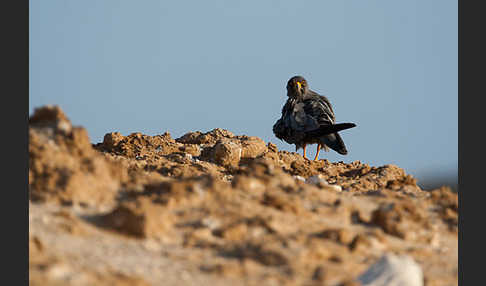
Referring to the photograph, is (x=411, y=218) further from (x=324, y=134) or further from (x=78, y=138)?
(x=324, y=134)

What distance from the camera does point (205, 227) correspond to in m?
4.56

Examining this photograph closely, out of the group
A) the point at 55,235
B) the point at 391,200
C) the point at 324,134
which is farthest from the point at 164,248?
the point at 324,134

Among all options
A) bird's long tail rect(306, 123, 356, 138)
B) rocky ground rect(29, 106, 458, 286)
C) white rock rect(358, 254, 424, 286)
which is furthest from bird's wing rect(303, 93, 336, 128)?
white rock rect(358, 254, 424, 286)

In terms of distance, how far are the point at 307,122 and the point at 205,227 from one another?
8.66 metres

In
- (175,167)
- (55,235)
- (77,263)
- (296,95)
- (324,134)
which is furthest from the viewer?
(296,95)

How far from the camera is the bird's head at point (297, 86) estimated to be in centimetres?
1384

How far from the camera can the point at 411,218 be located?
554cm

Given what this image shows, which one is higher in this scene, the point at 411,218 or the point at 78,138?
the point at 78,138

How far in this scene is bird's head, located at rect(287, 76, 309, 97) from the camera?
13836mm

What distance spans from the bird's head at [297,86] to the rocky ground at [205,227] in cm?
755

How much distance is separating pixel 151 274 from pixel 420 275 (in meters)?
1.66

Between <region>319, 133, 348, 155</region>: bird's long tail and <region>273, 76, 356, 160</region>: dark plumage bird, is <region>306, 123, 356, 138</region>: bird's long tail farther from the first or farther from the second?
<region>319, 133, 348, 155</region>: bird's long tail

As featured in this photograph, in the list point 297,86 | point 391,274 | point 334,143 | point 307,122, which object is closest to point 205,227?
point 391,274

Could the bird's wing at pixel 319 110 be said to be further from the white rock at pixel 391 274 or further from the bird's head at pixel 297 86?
the white rock at pixel 391 274
